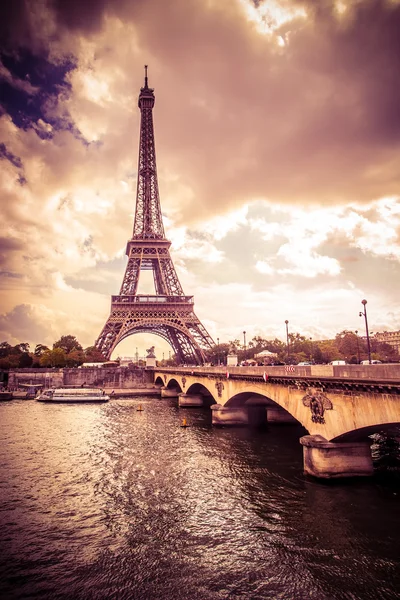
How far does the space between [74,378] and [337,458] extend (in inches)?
2988

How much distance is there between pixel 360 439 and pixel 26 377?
81993 mm

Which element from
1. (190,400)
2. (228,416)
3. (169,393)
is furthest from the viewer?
(169,393)

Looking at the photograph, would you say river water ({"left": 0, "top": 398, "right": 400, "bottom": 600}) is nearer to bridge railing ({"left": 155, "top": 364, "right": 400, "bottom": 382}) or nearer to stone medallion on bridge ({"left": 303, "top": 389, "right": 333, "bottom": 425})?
stone medallion on bridge ({"left": 303, "top": 389, "right": 333, "bottom": 425})

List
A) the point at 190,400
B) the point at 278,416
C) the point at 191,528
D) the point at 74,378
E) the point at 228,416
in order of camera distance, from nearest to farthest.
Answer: the point at 191,528 < the point at 228,416 < the point at 278,416 < the point at 190,400 < the point at 74,378

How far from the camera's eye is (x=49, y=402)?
61.8m

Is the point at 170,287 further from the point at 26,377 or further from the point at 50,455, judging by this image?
the point at 50,455

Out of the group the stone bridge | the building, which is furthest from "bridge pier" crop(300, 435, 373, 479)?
the building

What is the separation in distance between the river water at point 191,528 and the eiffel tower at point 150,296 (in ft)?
183

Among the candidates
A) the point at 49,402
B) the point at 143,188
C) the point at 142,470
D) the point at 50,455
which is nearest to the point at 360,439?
the point at 142,470

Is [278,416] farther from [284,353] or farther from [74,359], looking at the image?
[74,359]

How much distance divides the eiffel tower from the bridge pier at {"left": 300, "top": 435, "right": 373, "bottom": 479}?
60349 millimetres

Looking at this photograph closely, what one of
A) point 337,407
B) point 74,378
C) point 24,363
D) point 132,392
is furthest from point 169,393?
point 337,407

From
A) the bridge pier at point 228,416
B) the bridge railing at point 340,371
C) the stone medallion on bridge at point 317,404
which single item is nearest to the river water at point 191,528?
the stone medallion on bridge at point 317,404

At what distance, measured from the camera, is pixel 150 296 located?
85.7 metres
